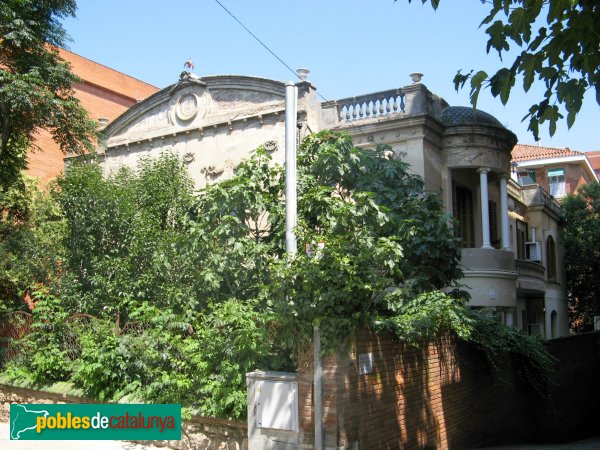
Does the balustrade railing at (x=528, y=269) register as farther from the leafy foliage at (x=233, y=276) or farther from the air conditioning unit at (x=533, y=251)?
the leafy foliage at (x=233, y=276)

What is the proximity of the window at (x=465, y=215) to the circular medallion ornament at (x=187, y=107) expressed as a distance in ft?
27.9

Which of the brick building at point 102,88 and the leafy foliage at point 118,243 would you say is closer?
the leafy foliage at point 118,243

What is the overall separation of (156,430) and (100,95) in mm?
26564

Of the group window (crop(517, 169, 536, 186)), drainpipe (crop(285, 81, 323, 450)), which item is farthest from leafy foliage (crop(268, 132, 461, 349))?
window (crop(517, 169, 536, 186))

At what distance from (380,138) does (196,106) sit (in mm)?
6193

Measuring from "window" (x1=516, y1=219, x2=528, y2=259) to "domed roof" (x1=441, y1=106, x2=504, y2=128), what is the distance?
8.37 metres

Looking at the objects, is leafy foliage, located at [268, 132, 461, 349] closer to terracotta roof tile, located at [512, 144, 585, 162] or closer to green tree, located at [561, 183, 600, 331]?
green tree, located at [561, 183, 600, 331]

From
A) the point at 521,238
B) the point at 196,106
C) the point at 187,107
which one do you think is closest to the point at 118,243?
the point at 196,106

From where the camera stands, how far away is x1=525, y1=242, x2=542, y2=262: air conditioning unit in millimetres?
25922

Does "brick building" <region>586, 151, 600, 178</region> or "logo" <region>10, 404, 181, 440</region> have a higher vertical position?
"brick building" <region>586, 151, 600, 178</region>

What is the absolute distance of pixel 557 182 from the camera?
4088 centimetres

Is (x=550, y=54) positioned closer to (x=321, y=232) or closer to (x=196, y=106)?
(x=321, y=232)

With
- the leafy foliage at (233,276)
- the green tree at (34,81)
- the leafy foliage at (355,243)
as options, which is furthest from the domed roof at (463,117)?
the green tree at (34,81)

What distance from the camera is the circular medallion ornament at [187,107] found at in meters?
19.9
